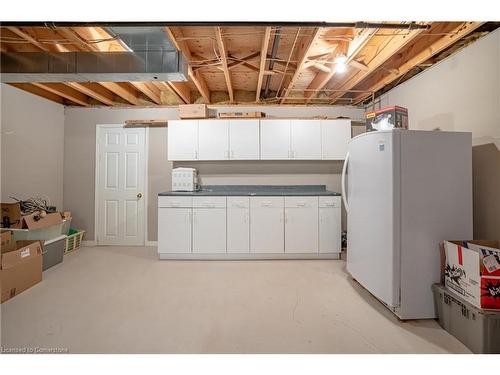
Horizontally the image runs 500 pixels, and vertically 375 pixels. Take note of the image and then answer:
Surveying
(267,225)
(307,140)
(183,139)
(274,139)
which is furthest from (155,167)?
(307,140)

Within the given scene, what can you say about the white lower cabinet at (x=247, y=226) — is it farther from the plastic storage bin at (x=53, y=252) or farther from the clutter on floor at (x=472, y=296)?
the clutter on floor at (x=472, y=296)

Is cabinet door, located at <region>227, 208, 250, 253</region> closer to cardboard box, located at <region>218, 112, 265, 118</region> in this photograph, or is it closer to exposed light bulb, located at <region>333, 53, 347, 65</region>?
cardboard box, located at <region>218, 112, 265, 118</region>

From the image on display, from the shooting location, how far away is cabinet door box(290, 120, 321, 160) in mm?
3637

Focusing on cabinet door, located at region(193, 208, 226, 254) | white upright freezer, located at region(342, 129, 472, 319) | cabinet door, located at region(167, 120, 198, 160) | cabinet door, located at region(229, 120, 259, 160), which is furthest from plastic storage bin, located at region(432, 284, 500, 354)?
cabinet door, located at region(167, 120, 198, 160)

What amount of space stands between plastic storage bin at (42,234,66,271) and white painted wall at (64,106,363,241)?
83 cm

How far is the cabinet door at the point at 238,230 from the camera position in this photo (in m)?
3.28

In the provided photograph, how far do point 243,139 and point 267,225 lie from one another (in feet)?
4.66

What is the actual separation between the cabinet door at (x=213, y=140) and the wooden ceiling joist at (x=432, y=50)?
7.74 ft

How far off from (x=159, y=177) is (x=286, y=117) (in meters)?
Result: 2.50

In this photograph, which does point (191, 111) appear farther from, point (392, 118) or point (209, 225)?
point (392, 118)

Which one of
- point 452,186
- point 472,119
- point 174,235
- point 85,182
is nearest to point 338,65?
point 472,119

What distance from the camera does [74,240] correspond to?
3.76 meters

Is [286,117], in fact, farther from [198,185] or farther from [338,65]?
[198,185]

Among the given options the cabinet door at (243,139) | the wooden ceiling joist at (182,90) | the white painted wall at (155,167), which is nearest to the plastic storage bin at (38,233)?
the white painted wall at (155,167)
